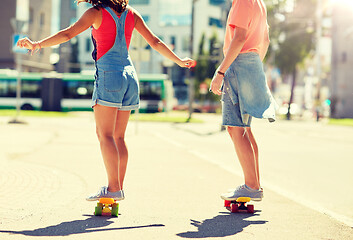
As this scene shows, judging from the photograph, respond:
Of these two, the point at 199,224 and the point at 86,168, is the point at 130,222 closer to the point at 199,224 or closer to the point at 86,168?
the point at 199,224

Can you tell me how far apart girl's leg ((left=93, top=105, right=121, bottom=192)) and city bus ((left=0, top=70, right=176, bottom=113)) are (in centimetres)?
3454

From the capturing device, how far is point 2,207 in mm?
3900

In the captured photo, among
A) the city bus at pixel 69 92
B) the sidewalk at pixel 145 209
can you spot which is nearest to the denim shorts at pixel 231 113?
the sidewalk at pixel 145 209

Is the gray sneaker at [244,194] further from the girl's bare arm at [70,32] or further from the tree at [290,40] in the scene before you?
the tree at [290,40]

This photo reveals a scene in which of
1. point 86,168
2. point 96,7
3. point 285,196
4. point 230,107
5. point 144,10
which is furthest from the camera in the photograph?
point 144,10

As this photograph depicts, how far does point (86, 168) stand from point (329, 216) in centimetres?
340

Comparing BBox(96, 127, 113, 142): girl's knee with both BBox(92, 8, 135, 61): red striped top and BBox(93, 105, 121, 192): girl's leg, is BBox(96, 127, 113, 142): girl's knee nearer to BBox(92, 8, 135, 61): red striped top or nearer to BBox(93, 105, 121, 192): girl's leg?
BBox(93, 105, 121, 192): girl's leg

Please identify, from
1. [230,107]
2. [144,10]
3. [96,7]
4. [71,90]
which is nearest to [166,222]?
[230,107]

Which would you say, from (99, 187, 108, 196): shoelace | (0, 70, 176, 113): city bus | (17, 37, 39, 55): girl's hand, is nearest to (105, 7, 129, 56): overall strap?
(17, 37, 39, 55): girl's hand

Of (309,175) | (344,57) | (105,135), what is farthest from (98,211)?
(344,57)

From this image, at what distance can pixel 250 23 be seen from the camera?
4.22 metres

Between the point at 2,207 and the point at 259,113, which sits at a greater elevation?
the point at 259,113

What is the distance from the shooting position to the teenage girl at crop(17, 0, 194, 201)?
382cm

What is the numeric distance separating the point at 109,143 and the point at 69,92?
3563 centimetres
